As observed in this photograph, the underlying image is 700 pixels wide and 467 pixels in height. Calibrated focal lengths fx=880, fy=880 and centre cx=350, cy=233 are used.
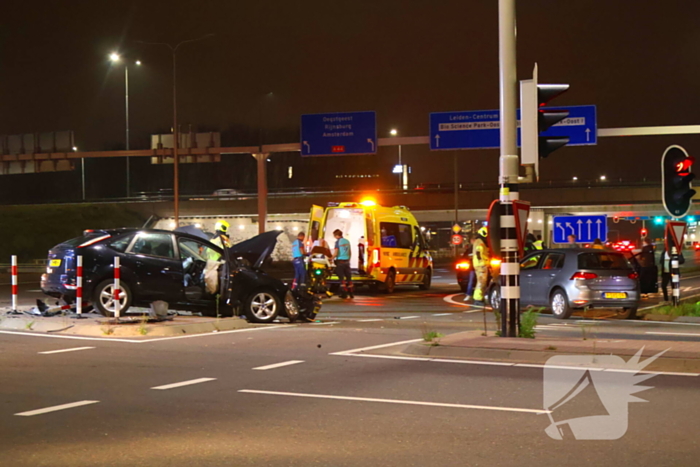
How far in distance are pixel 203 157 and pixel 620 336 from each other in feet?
93.9

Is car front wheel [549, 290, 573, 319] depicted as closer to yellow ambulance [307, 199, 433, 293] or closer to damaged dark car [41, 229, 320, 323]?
damaged dark car [41, 229, 320, 323]

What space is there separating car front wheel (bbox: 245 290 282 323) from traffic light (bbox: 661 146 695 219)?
764cm

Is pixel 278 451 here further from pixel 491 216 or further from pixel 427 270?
pixel 427 270

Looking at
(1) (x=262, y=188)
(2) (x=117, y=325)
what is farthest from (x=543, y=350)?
(1) (x=262, y=188)

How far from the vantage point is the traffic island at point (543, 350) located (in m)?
9.87

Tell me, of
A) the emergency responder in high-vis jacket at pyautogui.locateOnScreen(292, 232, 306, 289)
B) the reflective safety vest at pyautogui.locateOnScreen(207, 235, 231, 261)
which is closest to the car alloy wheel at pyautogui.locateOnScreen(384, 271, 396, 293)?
the emergency responder in high-vis jacket at pyautogui.locateOnScreen(292, 232, 306, 289)

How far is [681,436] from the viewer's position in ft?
20.9

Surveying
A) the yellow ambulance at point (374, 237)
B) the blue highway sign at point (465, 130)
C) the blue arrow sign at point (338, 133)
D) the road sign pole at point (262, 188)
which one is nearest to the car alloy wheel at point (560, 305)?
the yellow ambulance at point (374, 237)

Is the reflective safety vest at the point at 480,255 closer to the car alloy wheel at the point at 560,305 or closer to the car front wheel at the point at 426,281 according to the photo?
the car alloy wheel at the point at 560,305

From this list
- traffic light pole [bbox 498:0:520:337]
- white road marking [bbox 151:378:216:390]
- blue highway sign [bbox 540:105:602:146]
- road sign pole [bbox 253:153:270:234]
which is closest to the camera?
white road marking [bbox 151:378:216:390]

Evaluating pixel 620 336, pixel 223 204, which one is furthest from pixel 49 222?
pixel 620 336

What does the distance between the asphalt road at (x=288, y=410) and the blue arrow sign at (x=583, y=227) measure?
54.0 ft

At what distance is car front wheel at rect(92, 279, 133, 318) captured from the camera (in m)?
14.7

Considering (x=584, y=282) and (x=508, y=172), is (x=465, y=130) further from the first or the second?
(x=508, y=172)
